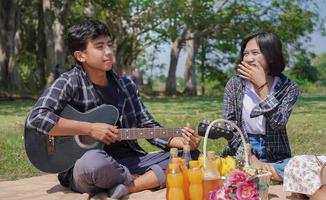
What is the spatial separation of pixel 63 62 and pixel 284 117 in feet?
64.3

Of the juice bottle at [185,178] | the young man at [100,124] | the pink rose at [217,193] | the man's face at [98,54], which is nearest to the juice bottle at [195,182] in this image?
the juice bottle at [185,178]

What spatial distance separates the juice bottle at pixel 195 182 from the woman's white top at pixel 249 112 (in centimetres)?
Result: 116

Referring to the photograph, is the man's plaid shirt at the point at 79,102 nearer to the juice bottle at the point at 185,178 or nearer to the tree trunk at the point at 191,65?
the juice bottle at the point at 185,178

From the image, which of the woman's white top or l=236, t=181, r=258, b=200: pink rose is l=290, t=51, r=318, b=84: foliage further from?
l=236, t=181, r=258, b=200: pink rose

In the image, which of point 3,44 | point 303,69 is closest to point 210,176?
point 3,44

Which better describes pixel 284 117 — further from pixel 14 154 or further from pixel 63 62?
pixel 63 62

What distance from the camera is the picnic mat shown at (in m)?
3.96

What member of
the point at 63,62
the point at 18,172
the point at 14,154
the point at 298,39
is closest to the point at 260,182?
the point at 18,172

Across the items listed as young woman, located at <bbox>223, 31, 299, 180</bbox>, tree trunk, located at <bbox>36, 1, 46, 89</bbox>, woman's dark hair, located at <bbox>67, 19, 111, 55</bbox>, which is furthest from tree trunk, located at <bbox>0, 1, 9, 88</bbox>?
young woman, located at <bbox>223, 31, 299, 180</bbox>

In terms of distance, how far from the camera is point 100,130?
3.84m

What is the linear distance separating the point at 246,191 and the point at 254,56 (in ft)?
5.01

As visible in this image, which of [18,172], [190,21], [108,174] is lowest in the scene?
[18,172]

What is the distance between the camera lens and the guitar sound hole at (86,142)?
4027 millimetres

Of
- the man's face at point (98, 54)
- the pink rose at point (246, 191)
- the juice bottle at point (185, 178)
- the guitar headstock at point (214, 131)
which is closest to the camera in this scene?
the pink rose at point (246, 191)
